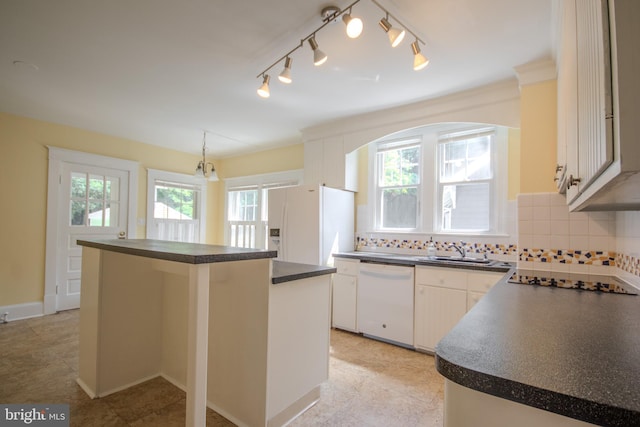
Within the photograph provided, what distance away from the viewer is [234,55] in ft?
7.56

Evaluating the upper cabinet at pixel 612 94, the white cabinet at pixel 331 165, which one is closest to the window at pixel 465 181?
the white cabinet at pixel 331 165

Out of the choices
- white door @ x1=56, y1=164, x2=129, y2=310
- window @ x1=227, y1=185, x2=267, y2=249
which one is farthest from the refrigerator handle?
white door @ x1=56, y1=164, x2=129, y2=310

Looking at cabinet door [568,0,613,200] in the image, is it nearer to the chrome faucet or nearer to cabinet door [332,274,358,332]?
the chrome faucet

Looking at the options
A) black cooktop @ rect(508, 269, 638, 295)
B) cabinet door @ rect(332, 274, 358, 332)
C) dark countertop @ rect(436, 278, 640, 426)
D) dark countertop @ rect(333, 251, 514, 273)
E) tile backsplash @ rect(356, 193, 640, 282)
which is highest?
tile backsplash @ rect(356, 193, 640, 282)

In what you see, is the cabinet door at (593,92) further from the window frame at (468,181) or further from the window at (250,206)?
the window at (250,206)

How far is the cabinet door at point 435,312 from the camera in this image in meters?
2.59

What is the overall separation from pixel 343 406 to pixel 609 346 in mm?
1622

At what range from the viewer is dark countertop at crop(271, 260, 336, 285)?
166cm

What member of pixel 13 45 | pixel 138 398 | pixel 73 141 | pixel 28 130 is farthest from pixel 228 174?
pixel 138 398

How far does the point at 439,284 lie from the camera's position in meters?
2.69

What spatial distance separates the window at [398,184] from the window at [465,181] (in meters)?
0.28

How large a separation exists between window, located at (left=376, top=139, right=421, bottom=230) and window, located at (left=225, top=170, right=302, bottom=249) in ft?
4.69

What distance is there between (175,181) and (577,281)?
5402 mm

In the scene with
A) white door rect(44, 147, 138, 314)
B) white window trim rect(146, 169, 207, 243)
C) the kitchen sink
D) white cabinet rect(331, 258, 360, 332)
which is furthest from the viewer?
white window trim rect(146, 169, 207, 243)
